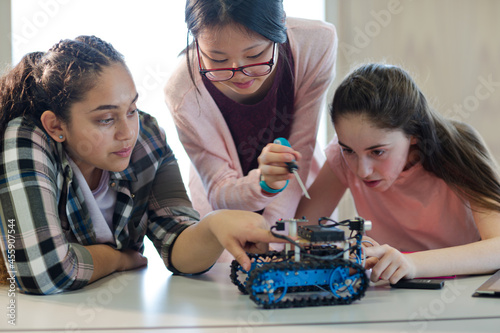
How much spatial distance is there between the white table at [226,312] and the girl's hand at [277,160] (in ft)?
0.82

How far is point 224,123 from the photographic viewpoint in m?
1.45

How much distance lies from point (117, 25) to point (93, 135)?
5.06 feet

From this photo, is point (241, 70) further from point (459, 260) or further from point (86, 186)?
point (459, 260)

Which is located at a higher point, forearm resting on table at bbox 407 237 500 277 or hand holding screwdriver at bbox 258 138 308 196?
hand holding screwdriver at bbox 258 138 308 196

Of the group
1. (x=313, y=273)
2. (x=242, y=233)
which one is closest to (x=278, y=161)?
(x=242, y=233)

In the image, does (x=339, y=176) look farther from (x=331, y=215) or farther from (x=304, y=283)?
(x=304, y=283)

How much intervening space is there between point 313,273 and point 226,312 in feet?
0.52

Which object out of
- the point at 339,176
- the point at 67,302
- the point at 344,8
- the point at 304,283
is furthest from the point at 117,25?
the point at 304,283

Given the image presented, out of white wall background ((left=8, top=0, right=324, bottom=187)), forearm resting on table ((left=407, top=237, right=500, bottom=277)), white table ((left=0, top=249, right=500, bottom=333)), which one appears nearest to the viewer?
white table ((left=0, top=249, right=500, bottom=333))

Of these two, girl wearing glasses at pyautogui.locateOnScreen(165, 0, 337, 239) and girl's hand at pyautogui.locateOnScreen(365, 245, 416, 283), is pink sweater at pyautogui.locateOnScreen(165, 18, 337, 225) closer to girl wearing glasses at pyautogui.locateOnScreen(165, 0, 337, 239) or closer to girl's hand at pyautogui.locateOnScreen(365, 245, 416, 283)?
girl wearing glasses at pyautogui.locateOnScreen(165, 0, 337, 239)

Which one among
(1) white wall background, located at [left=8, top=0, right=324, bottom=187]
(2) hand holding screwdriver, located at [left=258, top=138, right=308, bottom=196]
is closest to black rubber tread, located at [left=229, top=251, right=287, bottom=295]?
(2) hand holding screwdriver, located at [left=258, top=138, right=308, bottom=196]

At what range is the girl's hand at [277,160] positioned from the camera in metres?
1.01

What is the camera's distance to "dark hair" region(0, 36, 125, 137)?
1039mm

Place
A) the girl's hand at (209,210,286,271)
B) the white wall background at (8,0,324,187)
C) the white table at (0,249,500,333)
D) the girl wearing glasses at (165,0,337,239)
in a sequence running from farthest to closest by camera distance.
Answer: the white wall background at (8,0,324,187), the girl wearing glasses at (165,0,337,239), the girl's hand at (209,210,286,271), the white table at (0,249,500,333)
